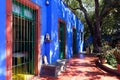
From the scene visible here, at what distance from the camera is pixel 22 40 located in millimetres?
7340

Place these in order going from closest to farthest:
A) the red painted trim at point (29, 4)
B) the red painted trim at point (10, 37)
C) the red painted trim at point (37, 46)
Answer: the red painted trim at point (10, 37) → the red painted trim at point (29, 4) → the red painted trim at point (37, 46)

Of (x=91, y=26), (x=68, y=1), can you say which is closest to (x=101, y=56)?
(x=91, y=26)

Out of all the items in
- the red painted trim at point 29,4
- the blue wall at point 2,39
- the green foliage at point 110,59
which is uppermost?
the red painted trim at point 29,4

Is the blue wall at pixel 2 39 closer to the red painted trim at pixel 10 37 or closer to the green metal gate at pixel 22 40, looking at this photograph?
the red painted trim at pixel 10 37

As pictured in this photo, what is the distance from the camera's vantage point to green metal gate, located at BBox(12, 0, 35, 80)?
22.2ft

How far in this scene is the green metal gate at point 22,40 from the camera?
267 inches

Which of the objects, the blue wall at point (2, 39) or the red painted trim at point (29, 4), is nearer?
the blue wall at point (2, 39)

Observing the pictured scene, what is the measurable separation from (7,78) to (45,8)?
457cm

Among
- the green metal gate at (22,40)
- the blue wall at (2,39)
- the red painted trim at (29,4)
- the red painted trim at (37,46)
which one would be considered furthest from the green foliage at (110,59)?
the blue wall at (2,39)

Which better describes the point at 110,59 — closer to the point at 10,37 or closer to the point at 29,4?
the point at 29,4

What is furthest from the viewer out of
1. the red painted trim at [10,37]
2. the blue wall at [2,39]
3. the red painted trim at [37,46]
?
the red painted trim at [37,46]

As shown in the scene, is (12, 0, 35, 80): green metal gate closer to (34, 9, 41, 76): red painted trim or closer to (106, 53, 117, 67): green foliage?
(34, 9, 41, 76): red painted trim

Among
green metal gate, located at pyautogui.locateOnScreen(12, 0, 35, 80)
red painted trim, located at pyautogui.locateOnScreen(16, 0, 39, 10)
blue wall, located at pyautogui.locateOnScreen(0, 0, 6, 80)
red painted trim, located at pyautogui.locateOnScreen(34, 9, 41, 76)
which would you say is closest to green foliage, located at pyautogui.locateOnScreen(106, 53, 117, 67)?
red painted trim, located at pyautogui.locateOnScreen(34, 9, 41, 76)

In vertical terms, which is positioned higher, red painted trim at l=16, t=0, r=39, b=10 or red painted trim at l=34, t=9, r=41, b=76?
red painted trim at l=16, t=0, r=39, b=10
